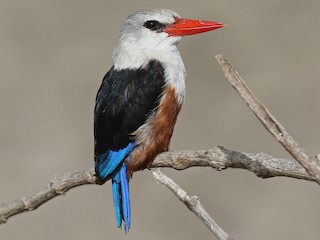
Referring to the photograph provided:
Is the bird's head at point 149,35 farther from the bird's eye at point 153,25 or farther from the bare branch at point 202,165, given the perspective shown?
the bare branch at point 202,165

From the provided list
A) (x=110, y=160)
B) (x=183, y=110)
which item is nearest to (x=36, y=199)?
(x=110, y=160)

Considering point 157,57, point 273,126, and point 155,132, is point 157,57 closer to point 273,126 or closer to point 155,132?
point 155,132

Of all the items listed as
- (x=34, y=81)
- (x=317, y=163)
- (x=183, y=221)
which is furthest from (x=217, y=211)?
(x=317, y=163)

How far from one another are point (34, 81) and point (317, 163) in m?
6.10

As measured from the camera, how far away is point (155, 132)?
394 centimetres

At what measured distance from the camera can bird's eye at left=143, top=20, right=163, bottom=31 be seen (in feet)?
13.1

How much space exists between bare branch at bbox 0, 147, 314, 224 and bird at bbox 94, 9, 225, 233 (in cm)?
24

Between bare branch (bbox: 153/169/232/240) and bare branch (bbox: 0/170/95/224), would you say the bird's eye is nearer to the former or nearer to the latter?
bare branch (bbox: 0/170/95/224)

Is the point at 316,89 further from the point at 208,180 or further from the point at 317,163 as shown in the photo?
the point at 317,163

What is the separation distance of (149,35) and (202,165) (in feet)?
3.11

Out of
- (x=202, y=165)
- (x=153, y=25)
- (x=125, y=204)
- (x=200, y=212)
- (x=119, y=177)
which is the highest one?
(x=153, y=25)

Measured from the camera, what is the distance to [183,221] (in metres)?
6.82

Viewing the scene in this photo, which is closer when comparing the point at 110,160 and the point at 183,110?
the point at 110,160

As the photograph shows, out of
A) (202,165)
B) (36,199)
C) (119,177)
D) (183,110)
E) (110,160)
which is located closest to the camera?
(202,165)
